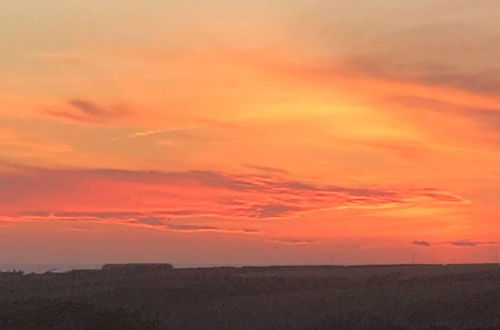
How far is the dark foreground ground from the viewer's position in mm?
38906

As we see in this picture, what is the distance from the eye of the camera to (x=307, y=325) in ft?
132

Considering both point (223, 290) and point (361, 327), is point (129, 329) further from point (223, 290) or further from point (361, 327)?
point (223, 290)

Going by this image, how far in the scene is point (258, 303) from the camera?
49.2m

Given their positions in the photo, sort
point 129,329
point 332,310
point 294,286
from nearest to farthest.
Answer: point 129,329 → point 332,310 → point 294,286

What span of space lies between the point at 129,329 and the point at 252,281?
26130 mm

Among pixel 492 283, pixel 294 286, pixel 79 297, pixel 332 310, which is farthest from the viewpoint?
pixel 294 286

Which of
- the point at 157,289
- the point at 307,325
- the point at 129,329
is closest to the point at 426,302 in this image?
the point at 307,325

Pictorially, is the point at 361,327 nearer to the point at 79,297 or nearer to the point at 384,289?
the point at 384,289

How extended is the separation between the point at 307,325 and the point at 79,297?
20.0 metres

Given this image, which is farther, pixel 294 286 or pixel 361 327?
pixel 294 286

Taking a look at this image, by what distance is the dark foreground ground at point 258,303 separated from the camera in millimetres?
38906

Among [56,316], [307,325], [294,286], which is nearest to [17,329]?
[56,316]

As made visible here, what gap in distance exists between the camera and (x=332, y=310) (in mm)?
44281

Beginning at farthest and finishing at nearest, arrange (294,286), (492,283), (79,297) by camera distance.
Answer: (294,286), (79,297), (492,283)
